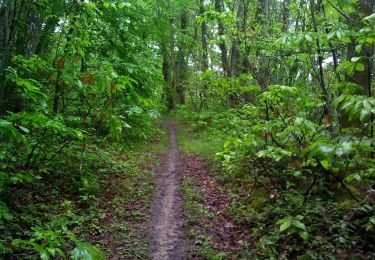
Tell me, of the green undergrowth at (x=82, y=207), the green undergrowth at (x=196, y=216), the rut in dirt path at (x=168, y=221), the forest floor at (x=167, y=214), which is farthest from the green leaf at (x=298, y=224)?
the green undergrowth at (x=82, y=207)

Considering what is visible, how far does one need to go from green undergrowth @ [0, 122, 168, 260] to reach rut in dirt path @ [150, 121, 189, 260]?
0.64 feet

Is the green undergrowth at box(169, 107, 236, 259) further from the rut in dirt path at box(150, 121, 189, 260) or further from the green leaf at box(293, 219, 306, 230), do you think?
the green leaf at box(293, 219, 306, 230)

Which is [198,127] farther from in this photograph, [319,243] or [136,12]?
[319,243]

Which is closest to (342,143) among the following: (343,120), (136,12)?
(343,120)

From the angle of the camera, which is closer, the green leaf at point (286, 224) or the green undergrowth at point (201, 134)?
the green leaf at point (286, 224)

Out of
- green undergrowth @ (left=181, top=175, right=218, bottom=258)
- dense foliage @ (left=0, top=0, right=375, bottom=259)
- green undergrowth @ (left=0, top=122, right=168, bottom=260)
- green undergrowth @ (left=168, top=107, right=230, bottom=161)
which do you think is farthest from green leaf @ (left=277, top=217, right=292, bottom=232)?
green undergrowth @ (left=168, top=107, right=230, bottom=161)

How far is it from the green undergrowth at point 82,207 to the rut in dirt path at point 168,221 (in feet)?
0.64

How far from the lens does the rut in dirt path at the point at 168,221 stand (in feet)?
18.7

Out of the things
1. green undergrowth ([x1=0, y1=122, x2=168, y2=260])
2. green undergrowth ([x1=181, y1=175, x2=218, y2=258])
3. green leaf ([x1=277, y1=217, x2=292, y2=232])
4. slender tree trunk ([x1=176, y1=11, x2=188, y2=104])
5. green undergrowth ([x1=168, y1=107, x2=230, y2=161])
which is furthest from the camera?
slender tree trunk ([x1=176, y1=11, x2=188, y2=104])

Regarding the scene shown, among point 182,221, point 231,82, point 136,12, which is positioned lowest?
point 182,221

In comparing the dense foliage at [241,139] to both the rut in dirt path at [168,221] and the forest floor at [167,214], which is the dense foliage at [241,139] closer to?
the forest floor at [167,214]

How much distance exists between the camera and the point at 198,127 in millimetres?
18828

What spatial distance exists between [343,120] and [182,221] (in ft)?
12.9

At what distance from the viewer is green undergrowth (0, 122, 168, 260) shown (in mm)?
5262
